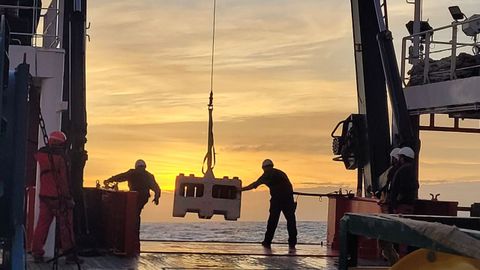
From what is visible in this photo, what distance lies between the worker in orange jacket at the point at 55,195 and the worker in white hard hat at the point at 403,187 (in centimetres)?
437

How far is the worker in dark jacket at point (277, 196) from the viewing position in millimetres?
13664

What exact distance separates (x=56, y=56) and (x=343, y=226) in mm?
8042

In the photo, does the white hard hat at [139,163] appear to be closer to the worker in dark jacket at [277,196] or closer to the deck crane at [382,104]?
the worker in dark jacket at [277,196]

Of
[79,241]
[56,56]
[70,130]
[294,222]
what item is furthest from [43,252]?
[294,222]

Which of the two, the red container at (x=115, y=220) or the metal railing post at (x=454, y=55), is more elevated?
the metal railing post at (x=454, y=55)

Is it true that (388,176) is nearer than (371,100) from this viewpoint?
Yes

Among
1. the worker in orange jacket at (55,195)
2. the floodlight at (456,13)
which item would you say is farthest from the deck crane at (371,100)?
the worker in orange jacket at (55,195)

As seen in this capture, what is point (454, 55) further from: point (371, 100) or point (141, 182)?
point (141, 182)

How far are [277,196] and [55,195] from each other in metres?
5.28

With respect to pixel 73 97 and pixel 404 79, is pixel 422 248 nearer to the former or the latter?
pixel 73 97

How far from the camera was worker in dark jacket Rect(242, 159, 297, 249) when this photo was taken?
538 inches

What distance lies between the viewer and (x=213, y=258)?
38.0 ft

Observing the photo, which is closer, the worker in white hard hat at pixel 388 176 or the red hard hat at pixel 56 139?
the red hard hat at pixel 56 139

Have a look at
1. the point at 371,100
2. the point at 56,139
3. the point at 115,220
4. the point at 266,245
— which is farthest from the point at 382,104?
the point at 56,139
